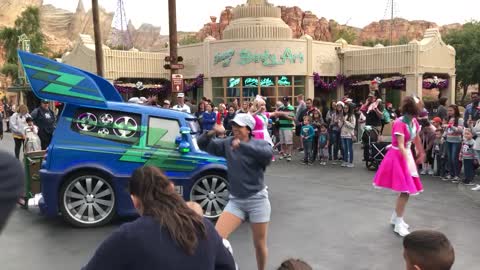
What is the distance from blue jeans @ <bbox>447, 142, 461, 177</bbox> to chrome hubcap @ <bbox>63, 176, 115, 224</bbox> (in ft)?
23.9

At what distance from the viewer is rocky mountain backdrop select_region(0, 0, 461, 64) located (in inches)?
4304

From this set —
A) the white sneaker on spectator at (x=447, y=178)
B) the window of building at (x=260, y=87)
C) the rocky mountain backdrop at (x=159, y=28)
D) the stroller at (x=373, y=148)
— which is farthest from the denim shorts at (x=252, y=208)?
the rocky mountain backdrop at (x=159, y=28)

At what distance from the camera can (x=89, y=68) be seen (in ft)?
108

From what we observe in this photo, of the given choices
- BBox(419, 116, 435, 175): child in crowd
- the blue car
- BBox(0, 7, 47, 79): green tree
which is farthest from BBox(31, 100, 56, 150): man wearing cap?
BBox(0, 7, 47, 79): green tree

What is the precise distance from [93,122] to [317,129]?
7711 mm

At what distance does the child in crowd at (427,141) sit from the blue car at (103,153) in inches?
250

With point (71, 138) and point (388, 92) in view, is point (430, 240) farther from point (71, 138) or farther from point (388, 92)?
point (388, 92)

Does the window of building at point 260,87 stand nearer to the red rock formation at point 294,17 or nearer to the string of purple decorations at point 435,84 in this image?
the string of purple decorations at point 435,84

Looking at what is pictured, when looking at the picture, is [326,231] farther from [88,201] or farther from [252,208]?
[88,201]

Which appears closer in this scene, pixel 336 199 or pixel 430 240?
pixel 430 240

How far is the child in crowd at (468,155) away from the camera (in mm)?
10492

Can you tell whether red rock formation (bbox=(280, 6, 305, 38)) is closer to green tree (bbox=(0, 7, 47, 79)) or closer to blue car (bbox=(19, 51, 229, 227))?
green tree (bbox=(0, 7, 47, 79))

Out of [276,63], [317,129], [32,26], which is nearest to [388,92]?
[276,63]

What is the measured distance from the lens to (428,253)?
2.33m
